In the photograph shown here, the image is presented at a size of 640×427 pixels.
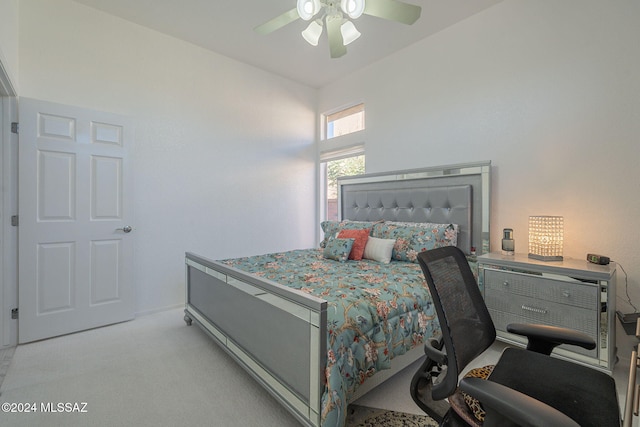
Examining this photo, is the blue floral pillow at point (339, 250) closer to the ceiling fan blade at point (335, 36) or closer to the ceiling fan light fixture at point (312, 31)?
the ceiling fan blade at point (335, 36)

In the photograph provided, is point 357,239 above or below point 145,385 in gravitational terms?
above

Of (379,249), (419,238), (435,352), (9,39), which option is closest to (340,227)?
(379,249)

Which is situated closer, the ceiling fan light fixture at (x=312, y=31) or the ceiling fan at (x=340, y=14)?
the ceiling fan at (x=340, y=14)

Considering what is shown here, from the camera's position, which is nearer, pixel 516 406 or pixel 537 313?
pixel 516 406

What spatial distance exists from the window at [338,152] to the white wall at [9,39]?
3497 millimetres

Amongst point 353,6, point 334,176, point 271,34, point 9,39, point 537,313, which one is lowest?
point 537,313

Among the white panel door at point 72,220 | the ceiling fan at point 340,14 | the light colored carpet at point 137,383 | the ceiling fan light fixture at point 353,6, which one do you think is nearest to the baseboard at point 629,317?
the light colored carpet at point 137,383

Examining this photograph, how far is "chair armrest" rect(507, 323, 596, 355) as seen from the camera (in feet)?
4.03

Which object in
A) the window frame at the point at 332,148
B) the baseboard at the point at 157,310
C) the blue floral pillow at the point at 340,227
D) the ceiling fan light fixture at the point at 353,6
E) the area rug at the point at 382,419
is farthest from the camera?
the window frame at the point at 332,148

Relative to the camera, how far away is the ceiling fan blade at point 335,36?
2.04 meters

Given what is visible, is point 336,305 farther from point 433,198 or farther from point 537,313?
point 433,198

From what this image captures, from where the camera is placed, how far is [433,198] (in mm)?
3164

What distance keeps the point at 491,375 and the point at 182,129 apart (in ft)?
12.2

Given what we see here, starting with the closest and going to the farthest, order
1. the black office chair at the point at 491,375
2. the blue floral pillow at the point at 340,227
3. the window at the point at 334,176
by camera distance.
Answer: the black office chair at the point at 491,375 < the blue floral pillow at the point at 340,227 < the window at the point at 334,176
